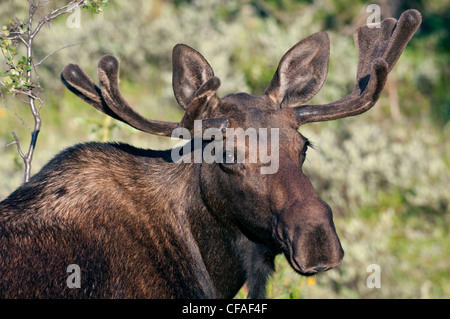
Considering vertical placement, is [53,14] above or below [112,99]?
above

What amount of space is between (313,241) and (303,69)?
1.37 meters

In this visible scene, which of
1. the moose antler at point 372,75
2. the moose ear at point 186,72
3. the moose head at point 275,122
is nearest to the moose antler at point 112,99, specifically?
the moose head at point 275,122

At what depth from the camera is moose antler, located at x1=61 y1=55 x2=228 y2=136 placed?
3889 mm

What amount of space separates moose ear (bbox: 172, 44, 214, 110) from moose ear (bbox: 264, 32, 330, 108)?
0.48 metres

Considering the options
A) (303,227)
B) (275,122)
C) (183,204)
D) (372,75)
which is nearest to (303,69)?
(372,75)

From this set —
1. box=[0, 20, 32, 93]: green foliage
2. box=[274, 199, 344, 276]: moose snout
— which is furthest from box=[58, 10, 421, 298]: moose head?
box=[0, 20, 32, 93]: green foliage

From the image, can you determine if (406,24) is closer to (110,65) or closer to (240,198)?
(240,198)

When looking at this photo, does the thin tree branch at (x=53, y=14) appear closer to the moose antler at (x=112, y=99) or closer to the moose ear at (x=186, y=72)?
the moose antler at (x=112, y=99)

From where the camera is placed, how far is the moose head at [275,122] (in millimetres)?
3568

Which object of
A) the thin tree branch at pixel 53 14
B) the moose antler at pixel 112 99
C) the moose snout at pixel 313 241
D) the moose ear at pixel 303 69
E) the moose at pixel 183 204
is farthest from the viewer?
the thin tree branch at pixel 53 14

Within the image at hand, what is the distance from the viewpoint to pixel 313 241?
349cm

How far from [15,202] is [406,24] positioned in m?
2.48

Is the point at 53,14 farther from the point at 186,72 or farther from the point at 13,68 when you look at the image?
the point at 186,72
